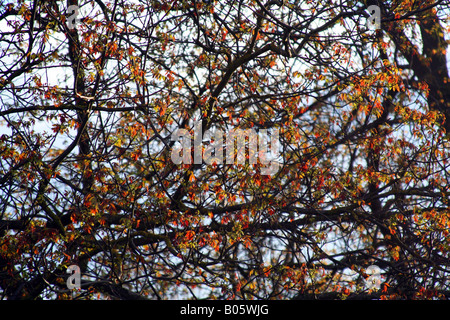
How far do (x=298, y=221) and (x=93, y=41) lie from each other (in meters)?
4.61

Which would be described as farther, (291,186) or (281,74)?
(281,74)

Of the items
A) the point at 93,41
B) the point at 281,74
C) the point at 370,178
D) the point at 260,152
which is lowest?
the point at 370,178

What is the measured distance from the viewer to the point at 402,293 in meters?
7.34

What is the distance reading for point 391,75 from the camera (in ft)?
21.5

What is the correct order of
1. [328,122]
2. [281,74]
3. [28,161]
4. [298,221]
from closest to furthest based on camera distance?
[28,161] < [298,221] < [281,74] < [328,122]

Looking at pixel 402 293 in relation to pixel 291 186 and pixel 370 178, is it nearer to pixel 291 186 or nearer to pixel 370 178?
pixel 370 178
